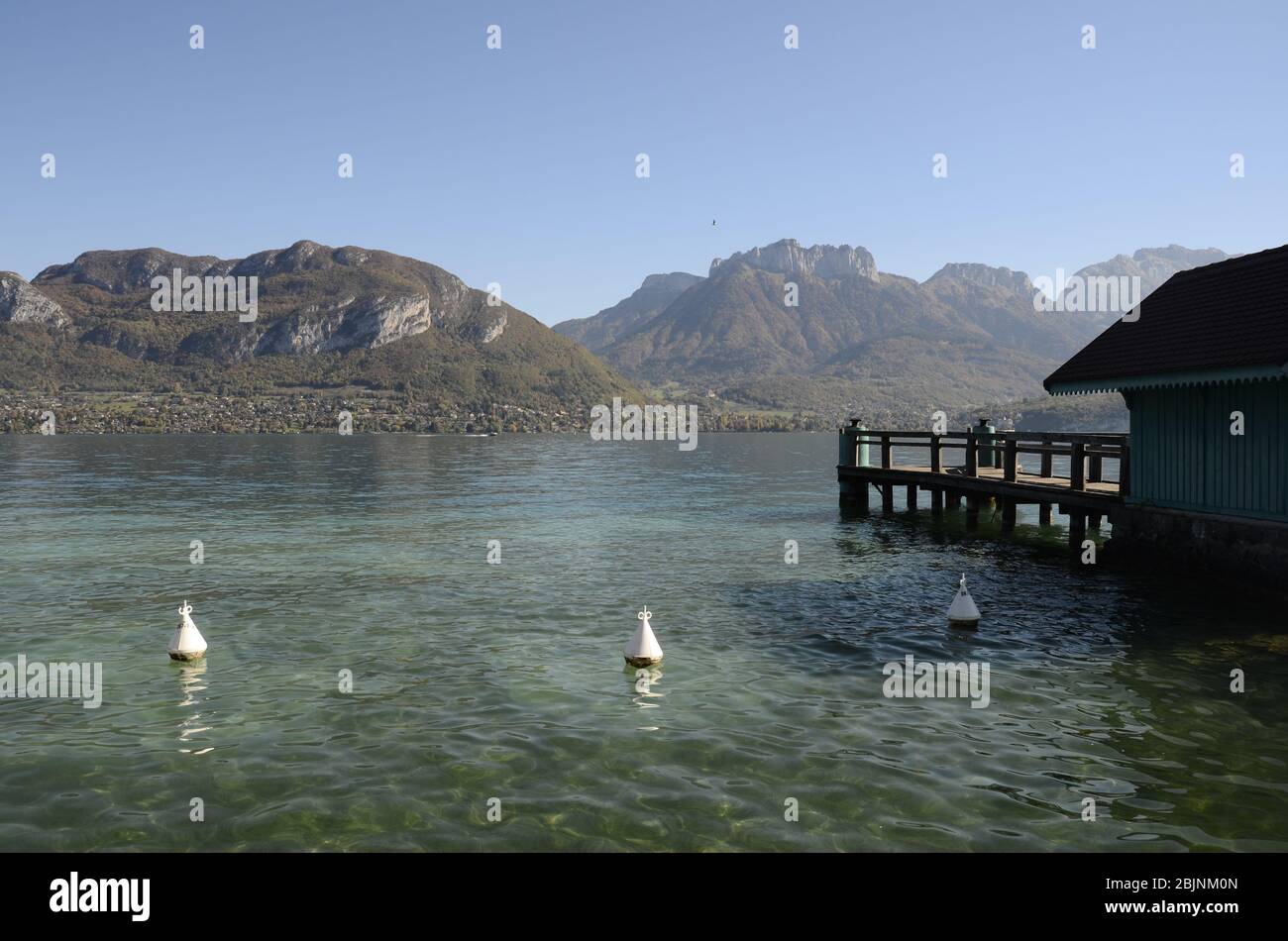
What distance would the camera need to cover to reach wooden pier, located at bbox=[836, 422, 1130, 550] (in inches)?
898

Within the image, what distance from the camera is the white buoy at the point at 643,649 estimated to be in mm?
12922

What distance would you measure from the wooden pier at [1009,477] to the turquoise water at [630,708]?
164cm

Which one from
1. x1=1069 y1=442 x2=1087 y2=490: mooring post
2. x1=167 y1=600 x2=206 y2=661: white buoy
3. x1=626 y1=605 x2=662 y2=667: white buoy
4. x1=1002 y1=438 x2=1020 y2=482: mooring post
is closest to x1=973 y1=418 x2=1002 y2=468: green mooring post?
x1=1002 y1=438 x2=1020 y2=482: mooring post

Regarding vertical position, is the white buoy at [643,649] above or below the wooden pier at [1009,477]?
below

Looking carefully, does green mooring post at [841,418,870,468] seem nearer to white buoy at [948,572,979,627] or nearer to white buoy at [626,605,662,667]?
white buoy at [948,572,979,627]

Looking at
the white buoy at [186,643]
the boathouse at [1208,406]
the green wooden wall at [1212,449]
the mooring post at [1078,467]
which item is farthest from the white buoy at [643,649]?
the mooring post at [1078,467]

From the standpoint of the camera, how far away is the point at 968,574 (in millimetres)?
21016

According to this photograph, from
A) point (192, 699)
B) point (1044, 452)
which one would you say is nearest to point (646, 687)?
point (192, 699)

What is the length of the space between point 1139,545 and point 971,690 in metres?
10.9

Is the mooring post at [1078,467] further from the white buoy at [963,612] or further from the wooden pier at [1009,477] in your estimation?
the white buoy at [963,612]

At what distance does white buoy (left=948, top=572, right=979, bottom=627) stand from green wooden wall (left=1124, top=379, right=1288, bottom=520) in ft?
20.6

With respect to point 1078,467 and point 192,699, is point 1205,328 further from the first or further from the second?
point 192,699
